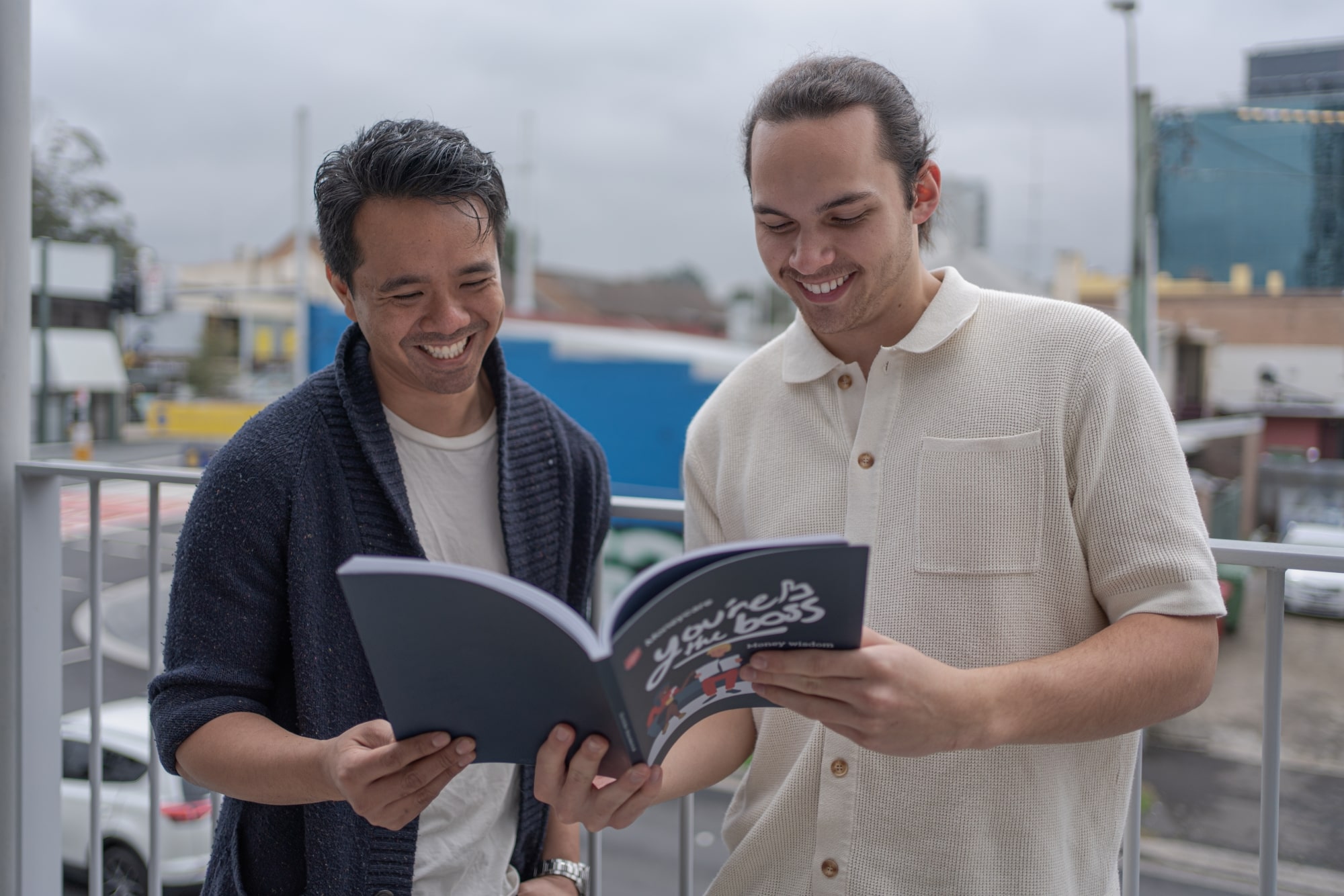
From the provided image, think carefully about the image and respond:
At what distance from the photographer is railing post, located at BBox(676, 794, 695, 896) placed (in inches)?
58.4

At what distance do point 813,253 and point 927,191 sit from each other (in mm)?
211

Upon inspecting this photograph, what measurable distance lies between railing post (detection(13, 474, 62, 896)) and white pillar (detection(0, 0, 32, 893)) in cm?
1

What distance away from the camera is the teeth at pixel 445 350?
118 centimetres

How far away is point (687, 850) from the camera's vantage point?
1508 mm

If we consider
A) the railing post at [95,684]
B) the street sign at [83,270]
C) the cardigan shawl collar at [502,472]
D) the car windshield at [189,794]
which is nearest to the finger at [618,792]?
the cardigan shawl collar at [502,472]

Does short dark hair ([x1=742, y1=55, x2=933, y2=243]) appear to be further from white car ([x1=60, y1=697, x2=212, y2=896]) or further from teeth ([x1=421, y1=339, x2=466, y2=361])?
white car ([x1=60, y1=697, x2=212, y2=896])

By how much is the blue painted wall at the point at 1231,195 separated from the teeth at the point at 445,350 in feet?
25.5

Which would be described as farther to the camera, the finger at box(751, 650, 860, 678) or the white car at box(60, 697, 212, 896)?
the white car at box(60, 697, 212, 896)

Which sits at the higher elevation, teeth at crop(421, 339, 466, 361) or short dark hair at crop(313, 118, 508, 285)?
short dark hair at crop(313, 118, 508, 285)

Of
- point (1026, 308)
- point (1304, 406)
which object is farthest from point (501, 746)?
point (1304, 406)

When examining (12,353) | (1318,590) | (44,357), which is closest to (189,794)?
(44,357)

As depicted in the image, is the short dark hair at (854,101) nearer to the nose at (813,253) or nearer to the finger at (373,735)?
the nose at (813,253)

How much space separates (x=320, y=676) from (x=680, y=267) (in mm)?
46270

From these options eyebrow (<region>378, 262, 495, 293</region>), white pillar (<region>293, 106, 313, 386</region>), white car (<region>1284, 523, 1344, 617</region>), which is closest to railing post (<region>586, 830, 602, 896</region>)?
eyebrow (<region>378, 262, 495, 293</region>)
